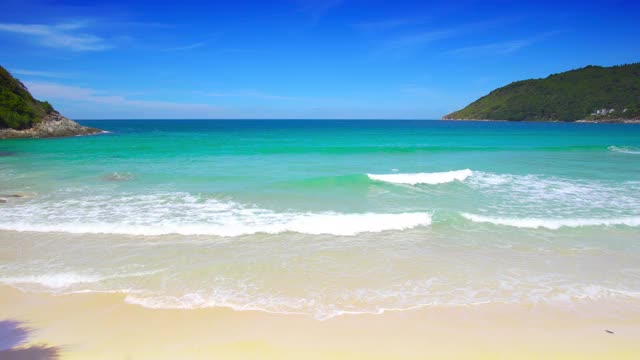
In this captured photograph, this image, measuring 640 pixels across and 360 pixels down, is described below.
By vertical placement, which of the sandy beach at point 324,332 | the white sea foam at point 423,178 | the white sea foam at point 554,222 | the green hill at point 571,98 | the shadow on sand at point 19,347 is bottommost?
the sandy beach at point 324,332

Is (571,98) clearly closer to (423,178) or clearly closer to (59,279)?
(423,178)

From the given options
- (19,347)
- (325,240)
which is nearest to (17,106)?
(325,240)

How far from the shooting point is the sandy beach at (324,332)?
16.8ft

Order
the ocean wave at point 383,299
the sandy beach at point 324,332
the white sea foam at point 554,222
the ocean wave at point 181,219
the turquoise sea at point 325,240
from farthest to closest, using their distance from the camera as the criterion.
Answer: the white sea foam at point 554,222 → the ocean wave at point 181,219 → the turquoise sea at point 325,240 → the ocean wave at point 383,299 → the sandy beach at point 324,332

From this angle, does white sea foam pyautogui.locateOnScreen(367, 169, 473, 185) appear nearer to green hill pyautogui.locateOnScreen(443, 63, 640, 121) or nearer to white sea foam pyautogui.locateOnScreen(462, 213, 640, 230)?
white sea foam pyautogui.locateOnScreen(462, 213, 640, 230)

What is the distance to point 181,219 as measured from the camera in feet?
37.7

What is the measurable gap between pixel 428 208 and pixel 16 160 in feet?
91.0

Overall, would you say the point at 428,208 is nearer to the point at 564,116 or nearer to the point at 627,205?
the point at 627,205

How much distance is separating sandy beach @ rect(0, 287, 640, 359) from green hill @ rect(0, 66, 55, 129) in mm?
53460

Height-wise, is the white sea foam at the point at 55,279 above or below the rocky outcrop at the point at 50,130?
below

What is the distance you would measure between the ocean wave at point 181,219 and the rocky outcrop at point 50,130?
43480 millimetres

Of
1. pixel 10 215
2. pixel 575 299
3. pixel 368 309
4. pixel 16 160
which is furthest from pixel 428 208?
pixel 16 160

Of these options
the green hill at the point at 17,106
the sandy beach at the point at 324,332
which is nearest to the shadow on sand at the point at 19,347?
the sandy beach at the point at 324,332

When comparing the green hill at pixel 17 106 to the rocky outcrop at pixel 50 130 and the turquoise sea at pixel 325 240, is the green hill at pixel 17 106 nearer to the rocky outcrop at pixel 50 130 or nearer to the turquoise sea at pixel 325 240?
the rocky outcrop at pixel 50 130
